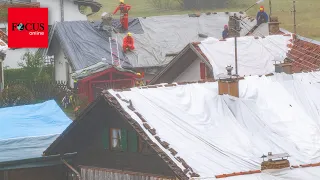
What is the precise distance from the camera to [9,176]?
3759 cm

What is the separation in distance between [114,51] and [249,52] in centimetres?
1271

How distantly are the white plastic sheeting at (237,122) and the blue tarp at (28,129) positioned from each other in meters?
6.87

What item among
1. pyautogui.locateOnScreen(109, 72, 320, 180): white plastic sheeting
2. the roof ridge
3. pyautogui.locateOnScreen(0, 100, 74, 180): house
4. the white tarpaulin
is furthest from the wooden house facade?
the white tarpaulin

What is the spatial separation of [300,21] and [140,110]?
147 ft

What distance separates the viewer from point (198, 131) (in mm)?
31453

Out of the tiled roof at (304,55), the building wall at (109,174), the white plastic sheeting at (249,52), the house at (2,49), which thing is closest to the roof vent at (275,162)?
the building wall at (109,174)

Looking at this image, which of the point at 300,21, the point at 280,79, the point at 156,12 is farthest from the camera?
the point at 156,12

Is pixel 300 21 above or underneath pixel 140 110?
above

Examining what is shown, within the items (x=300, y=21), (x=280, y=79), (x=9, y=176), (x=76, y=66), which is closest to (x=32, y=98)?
(x=76, y=66)

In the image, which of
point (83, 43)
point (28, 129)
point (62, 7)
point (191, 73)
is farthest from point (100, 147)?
point (62, 7)

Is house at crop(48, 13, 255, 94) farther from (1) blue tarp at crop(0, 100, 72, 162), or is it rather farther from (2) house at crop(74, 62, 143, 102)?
(1) blue tarp at crop(0, 100, 72, 162)

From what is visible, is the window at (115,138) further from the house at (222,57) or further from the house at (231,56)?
the house at (222,57)

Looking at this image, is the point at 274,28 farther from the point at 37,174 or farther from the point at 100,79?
the point at 37,174

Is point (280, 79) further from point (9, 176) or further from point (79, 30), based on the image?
point (79, 30)
